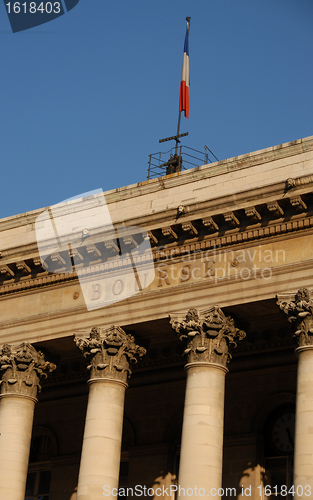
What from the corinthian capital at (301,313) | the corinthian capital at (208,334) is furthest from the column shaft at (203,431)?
the corinthian capital at (301,313)

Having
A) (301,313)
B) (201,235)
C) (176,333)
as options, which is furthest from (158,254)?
(301,313)

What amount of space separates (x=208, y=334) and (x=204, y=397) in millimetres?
1975

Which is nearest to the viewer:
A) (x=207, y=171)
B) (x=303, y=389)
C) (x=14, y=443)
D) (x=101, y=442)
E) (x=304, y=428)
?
(x=304, y=428)

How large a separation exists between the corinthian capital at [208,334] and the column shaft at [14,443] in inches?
265

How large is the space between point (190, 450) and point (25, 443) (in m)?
7.15

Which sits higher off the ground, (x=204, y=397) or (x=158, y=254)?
(x=158, y=254)

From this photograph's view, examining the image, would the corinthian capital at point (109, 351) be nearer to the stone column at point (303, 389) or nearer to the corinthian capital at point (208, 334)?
the corinthian capital at point (208, 334)

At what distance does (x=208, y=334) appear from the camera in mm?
26469

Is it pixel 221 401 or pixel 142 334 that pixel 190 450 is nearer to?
pixel 221 401

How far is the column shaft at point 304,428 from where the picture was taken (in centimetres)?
2300

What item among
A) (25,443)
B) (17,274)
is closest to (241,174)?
(17,274)

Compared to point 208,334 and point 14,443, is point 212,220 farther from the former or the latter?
point 14,443

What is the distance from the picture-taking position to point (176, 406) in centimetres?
3291

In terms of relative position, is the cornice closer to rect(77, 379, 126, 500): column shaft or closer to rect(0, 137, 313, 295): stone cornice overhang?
rect(0, 137, 313, 295): stone cornice overhang
